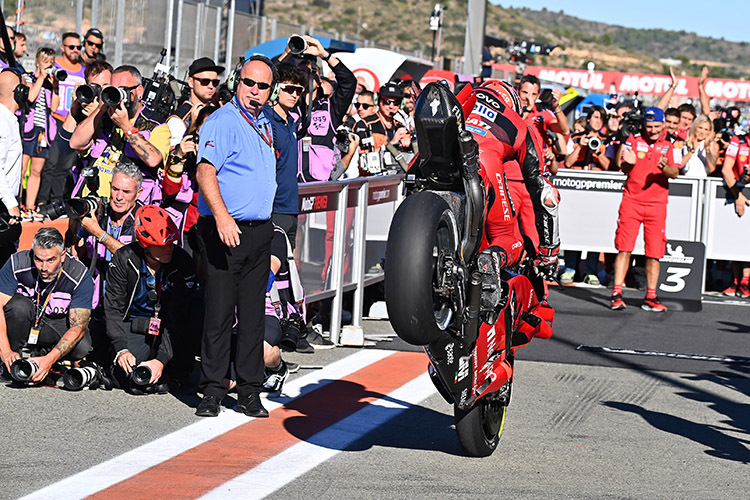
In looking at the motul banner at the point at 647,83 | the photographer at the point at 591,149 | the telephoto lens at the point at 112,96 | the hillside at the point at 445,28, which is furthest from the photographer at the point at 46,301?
the hillside at the point at 445,28

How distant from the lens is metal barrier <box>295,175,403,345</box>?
980 centimetres

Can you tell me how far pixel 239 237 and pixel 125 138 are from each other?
198 centimetres

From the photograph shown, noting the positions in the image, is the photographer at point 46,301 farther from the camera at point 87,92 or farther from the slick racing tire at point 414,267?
the slick racing tire at point 414,267

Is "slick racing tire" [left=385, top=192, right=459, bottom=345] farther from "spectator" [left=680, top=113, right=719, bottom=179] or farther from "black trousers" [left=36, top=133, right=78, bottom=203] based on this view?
"spectator" [left=680, top=113, right=719, bottom=179]

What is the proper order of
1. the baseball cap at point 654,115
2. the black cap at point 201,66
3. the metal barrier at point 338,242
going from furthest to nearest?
the baseball cap at point 654,115 → the metal barrier at point 338,242 → the black cap at point 201,66

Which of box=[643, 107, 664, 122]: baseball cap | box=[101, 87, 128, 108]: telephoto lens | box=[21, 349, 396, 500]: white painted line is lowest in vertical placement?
box=[21, 349, 396, 500]: white painted line

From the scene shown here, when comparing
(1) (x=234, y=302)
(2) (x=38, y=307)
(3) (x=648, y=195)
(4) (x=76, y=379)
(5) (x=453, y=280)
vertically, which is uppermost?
(3) (x=648, y=195)

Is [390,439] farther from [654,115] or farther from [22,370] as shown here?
[654,115]

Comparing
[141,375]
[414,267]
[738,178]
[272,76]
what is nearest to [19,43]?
[272,76]

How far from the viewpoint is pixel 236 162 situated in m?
7.28

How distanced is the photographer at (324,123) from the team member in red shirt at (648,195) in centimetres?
405

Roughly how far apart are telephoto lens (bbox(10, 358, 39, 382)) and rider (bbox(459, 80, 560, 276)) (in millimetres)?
3280

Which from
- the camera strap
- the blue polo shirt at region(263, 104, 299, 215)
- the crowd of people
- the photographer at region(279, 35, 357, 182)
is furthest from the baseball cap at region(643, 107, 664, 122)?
the camera strap

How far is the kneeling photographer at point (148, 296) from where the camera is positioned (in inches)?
310
